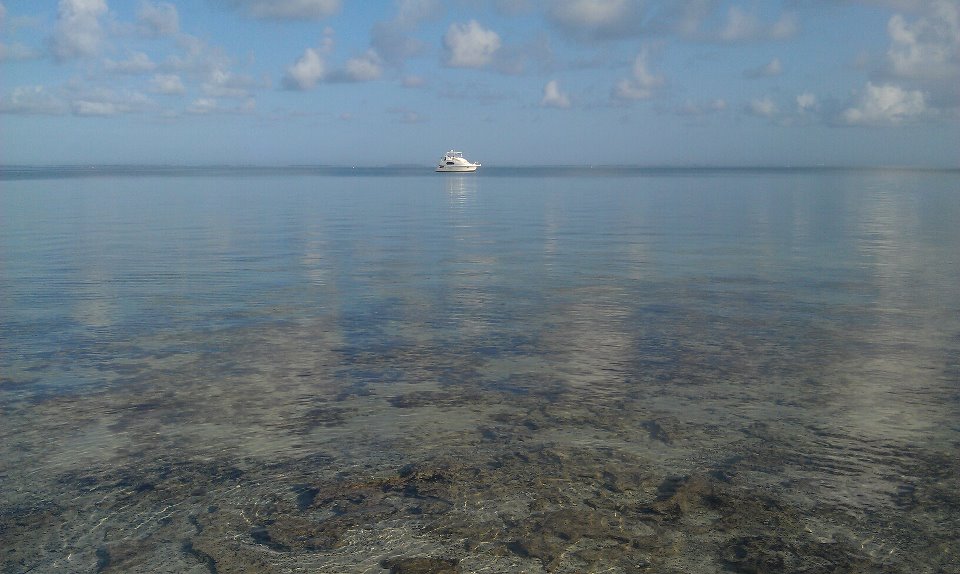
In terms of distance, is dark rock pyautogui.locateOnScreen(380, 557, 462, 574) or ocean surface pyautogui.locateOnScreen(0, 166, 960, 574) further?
ocean surface pyautogui.locateOnScreen(0, 166, 960, 574)

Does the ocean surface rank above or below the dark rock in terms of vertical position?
above

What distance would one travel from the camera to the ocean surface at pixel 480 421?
8.10 m

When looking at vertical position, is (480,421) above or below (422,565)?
above

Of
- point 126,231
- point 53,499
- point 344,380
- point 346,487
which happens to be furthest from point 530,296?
point 126,231

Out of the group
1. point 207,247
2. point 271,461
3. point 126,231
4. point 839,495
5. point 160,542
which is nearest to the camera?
point 160,542

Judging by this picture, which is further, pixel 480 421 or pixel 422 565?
pixel 480 421

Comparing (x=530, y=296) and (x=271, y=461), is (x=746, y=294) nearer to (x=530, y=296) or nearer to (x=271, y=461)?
(x=530, y=296)

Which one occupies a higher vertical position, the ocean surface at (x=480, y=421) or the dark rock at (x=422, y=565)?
the ocean surface at (x=480, y=421)

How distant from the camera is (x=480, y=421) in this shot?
1170 centimetres

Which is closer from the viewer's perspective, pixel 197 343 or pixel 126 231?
pixel 197 343

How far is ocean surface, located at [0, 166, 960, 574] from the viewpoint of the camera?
26.6 feet

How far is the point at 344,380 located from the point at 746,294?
43.7 feet

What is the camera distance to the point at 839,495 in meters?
9.07

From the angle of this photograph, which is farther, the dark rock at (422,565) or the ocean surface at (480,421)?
the ocean surface at (480,421)
